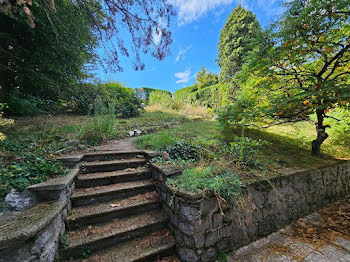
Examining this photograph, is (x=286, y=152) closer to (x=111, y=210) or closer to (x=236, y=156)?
(x=236, y=156)

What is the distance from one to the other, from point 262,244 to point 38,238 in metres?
2.44

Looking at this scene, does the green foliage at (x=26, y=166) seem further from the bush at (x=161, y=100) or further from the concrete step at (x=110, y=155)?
the bush at (x=161, y=100)

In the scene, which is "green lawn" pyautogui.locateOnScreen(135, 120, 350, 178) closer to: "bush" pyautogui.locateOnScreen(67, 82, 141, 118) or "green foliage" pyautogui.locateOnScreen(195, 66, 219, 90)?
"bush" pyautogui.locateOnScreen(67, 82, 141, 118)

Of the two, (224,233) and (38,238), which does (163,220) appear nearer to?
(224,233)

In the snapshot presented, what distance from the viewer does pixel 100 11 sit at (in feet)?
9.55

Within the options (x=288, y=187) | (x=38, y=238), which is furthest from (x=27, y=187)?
(x=288, y=187)

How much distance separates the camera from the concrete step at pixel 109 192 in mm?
2007

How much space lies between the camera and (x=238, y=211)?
1.93 meters

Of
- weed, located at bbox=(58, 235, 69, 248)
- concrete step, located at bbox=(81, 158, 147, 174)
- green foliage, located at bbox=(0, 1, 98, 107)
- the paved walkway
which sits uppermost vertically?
green foliage, located at bbox=(0, 1, 98, 107)

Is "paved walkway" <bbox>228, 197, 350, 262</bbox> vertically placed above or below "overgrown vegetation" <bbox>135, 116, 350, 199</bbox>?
below

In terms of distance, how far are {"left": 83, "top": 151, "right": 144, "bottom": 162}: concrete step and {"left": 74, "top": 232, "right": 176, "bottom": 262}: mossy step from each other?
1.40m

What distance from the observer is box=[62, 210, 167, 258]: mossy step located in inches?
62.9

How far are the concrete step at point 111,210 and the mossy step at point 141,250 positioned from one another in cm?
34

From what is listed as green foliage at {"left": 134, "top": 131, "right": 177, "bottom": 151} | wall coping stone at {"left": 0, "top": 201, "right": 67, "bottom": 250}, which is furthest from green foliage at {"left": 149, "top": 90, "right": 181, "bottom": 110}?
wall coping stone at {"left": 0, "top": 201, "right": 67, "bottom": 250}
